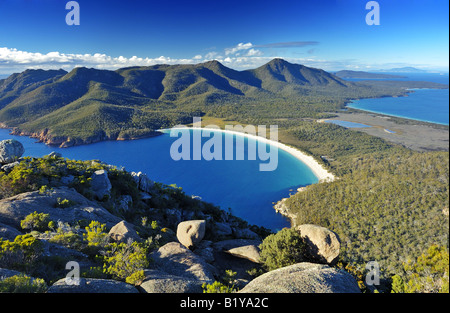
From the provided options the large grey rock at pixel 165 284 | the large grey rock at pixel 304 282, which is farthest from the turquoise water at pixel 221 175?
the large grey rock at pixel 165 284

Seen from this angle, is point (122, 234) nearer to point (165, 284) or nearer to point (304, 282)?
point (165, 284)

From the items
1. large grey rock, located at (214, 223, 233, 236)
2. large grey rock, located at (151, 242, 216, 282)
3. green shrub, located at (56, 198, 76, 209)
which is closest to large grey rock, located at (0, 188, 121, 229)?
green shrub, located at (56, 198, 76, 209)

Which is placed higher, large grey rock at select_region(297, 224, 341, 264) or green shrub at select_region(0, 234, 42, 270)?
green shrub at select_region(0, 234, 42, 270)

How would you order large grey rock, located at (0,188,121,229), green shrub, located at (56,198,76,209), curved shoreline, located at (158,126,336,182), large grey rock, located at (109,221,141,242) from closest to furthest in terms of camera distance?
large grey rock, located at (109,221,141,242)
large grey rock, located at (0,188,121,229)
green shrub, located at (56,198,76,209)
curved shoreline, located at (158,126,336,182)

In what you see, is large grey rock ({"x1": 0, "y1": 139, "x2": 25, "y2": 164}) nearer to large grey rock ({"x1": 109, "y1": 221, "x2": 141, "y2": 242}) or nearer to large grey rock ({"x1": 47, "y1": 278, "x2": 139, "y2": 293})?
large grey rock ({"x1": 109, "y1": 221, "x2": 141, "y2": 242})

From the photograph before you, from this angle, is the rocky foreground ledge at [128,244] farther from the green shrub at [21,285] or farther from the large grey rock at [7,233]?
the green shrub at [21,285]

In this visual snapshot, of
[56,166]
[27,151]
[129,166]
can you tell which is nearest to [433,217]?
[56,166]
